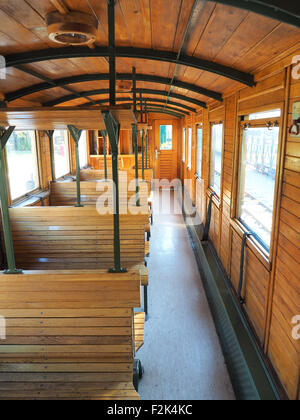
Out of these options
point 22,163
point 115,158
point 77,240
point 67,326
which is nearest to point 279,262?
point 115,158

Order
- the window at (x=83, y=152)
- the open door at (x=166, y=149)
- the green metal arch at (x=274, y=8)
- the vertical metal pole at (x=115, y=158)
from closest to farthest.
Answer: the green metal arch at (x=274, y=8) < the vertical metal pole at (x=115, y=158) < the window at (x=83, y=152) < the open door at (x=166, y=149)

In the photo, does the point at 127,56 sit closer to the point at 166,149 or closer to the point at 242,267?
the point at 242,267

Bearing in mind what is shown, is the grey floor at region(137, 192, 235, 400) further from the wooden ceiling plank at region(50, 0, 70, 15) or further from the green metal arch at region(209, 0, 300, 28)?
the wooden ceiling plank at region(50, 0, 70, 15)

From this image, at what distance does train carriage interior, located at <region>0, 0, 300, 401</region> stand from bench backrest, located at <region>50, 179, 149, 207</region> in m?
0.21

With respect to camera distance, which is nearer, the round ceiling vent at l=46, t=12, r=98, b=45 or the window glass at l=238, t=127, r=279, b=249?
the round ceiling vent at l=46, t=12, r=98, b=45

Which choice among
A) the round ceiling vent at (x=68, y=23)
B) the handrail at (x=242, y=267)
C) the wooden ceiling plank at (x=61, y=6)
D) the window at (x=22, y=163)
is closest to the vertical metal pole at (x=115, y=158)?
the round ceiling vent at (x=68, y=23)

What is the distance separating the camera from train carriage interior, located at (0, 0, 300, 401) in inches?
83.6

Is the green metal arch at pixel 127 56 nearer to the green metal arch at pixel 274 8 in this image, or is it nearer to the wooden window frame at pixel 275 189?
the wooden window frame at pixel 275 189

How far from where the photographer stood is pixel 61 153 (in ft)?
25.5

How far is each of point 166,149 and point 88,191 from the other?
737 cm

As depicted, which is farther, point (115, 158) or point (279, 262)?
point (279, 262)

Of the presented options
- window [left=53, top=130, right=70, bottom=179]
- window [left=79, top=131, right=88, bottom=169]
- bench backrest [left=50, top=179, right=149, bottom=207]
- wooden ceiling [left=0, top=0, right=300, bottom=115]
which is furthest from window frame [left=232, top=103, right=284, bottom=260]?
window [left=79, top=131, right=88, bottom=169]

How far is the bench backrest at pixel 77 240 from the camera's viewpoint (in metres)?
3.80

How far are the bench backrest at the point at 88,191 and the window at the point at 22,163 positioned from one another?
1.36 feet
